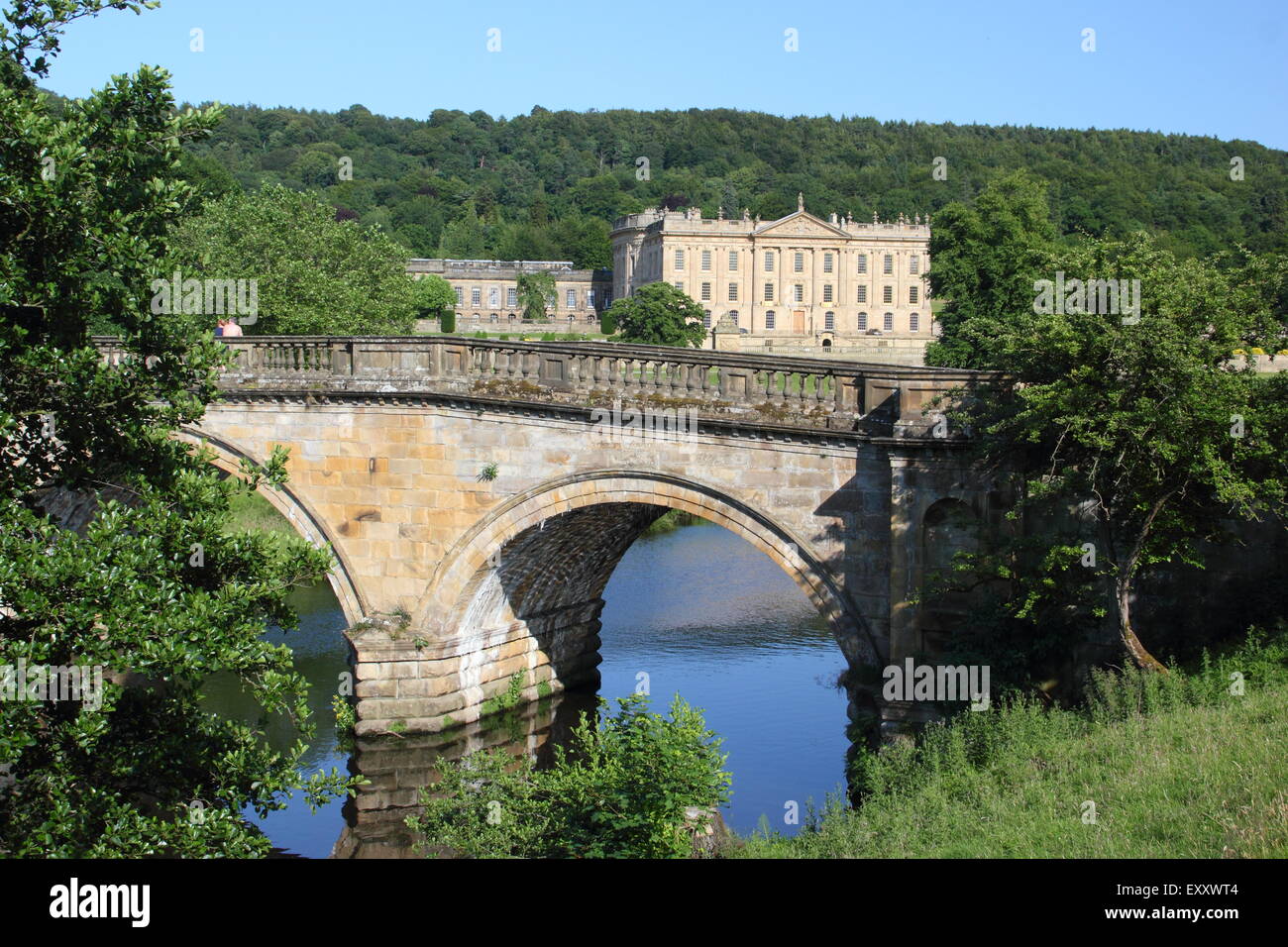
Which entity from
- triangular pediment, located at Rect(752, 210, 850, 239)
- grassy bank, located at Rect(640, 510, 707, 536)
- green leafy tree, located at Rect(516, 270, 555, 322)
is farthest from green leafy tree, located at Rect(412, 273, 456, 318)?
grassy bank, located at Rect(640, 510, 707, 536)

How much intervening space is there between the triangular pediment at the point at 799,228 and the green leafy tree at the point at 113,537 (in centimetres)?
11228

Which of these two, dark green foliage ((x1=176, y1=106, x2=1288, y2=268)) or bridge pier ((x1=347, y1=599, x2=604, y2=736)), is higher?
dark green foliage ((x1=176, y1=106, x2=1288, y2=268))

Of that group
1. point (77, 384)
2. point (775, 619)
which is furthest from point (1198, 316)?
point (775, 619)

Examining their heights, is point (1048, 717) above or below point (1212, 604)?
below

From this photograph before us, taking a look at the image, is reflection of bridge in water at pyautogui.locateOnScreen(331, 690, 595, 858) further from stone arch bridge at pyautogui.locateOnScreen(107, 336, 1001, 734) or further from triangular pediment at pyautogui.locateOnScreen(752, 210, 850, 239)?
triangular pediment at pyautogui.locateOnScreen(752, 210, 850, 239)

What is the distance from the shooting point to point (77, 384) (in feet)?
33.2

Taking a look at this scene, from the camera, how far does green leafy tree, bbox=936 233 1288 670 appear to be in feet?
40.4

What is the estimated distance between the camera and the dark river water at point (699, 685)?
1873 centimetres

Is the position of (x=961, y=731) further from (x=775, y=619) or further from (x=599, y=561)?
(x=775, y=619)

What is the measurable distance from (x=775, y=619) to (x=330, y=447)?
13.8 m

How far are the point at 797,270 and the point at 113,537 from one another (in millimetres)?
114828

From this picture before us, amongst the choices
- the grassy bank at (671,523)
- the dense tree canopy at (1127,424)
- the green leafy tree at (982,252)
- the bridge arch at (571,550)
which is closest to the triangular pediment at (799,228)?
the green leafy tree at (982,252)

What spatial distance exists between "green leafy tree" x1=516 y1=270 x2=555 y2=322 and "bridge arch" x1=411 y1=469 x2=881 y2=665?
9802cm

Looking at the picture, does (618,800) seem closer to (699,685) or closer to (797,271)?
(699,685)
